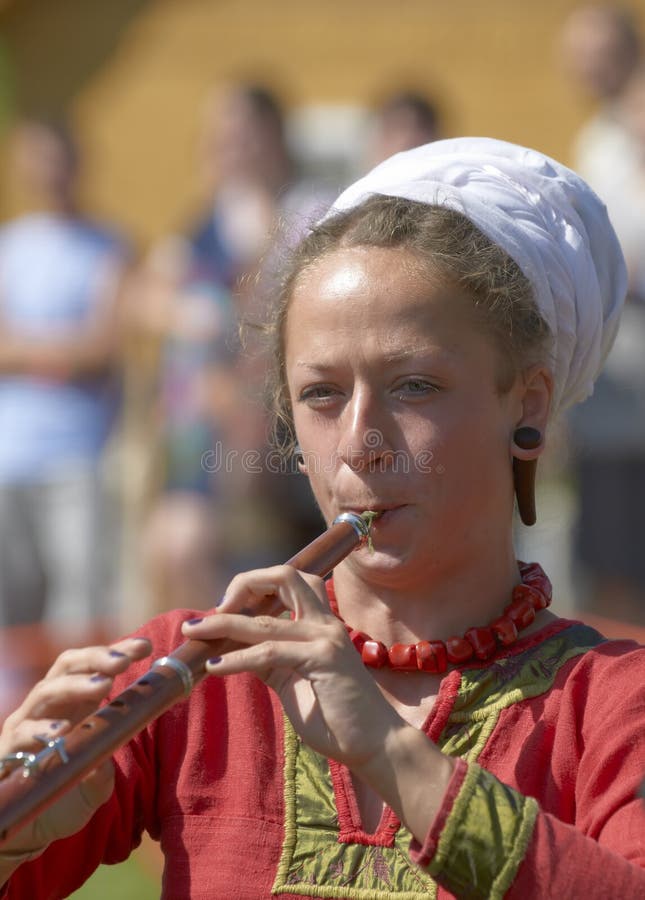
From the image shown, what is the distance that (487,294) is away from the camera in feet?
7.13

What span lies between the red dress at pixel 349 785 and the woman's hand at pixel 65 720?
0.48 feet

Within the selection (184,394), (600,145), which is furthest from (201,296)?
(600,145)

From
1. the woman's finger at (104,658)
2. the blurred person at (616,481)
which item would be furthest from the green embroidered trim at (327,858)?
the blurred person at (616,481)

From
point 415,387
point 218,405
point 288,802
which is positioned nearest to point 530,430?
point 415,387

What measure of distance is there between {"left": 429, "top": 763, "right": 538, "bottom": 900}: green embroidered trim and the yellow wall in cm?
759

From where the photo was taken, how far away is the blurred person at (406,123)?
5422mm

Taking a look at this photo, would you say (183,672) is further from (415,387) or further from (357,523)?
(415,387)

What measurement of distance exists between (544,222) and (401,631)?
650mm

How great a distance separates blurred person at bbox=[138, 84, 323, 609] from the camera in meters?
5.41

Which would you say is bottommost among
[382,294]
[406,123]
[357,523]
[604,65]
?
[357,523]

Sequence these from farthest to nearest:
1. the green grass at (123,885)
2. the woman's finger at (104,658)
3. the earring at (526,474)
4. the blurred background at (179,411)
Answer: the blurred background at (179,411) < the green grass at (123,885) < the earring at (526,474) < the woman's finger at (104,658)

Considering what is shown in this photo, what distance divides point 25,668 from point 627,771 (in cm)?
417

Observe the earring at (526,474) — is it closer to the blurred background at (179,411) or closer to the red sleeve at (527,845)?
the red sleeve at (527,845)

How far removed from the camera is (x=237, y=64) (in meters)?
9.30
